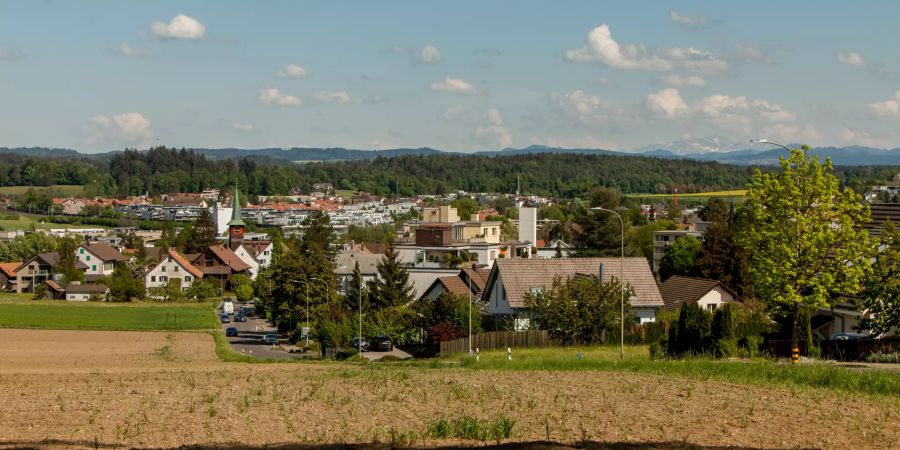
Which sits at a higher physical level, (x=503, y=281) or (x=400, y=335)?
(x=503, y=281)

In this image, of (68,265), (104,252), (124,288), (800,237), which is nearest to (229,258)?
(104,252)

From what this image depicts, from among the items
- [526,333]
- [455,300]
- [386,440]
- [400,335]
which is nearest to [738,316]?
[526,333]

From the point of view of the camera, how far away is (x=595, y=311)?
49188 millimetres

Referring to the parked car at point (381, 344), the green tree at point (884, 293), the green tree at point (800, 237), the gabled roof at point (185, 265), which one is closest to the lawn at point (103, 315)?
the gabled roof at point (185, 265)

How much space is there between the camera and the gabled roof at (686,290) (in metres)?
59.8

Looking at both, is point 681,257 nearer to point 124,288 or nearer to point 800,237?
point 800,237

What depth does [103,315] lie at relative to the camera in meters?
89.3

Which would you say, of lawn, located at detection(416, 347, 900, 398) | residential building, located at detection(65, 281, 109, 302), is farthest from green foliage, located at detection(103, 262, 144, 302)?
lawn, located at detection(416, 347, 900, 398)

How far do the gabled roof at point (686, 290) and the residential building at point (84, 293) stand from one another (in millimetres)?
72312

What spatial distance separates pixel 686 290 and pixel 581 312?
48.2 feet

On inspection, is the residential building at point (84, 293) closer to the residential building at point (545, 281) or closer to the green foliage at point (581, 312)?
the residential building at point (545, 281)

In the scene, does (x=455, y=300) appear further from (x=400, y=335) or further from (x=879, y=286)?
(x=879, y=286)

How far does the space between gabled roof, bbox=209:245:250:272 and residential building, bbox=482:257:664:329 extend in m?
87.5

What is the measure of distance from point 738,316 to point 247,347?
33.3m
